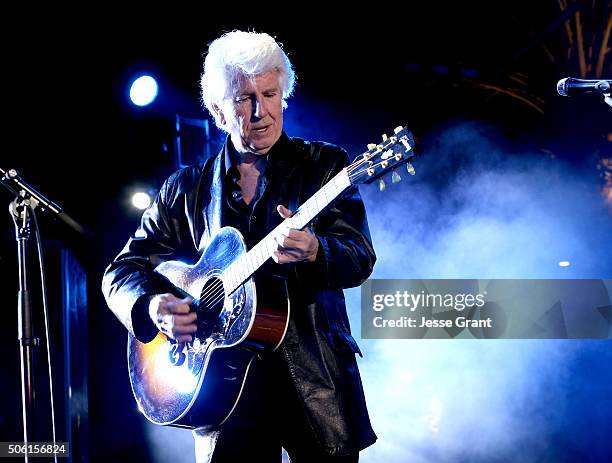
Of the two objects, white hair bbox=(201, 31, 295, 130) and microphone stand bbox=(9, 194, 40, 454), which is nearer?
white hair bbox=(201, 31, 295, 130)

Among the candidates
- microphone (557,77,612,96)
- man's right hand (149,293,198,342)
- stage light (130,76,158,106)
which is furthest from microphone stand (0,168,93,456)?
microphone (557,77,612,96)

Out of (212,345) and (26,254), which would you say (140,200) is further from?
(212,345)

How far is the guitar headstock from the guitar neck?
0.04 meters

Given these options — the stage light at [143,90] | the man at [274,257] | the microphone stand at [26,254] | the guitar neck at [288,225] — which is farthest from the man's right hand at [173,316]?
the stage light at [143,90]

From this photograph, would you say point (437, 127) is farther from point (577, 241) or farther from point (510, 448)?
point (510, 448)

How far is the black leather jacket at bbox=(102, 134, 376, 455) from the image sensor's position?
1994 millimetres

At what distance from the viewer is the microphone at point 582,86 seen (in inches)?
86.8

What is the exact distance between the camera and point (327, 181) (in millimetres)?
2189

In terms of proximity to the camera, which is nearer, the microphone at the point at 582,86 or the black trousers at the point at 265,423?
the black trousers at the point at 265,423

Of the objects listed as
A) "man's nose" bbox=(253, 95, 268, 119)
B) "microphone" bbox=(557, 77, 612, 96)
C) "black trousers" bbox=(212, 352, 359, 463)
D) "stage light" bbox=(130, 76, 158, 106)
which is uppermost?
"stage light" bbox=(130, 76, 158, 106)

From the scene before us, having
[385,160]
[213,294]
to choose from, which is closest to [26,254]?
[213,294]

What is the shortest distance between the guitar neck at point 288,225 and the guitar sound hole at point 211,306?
78mm

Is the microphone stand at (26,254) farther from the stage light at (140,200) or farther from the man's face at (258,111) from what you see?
the stage light at (140,200)

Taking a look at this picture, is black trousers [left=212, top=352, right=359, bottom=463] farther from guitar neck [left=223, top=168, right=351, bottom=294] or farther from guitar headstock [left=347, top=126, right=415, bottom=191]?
guitar headstock [left=347, top=126, right=415, bottom=191]
